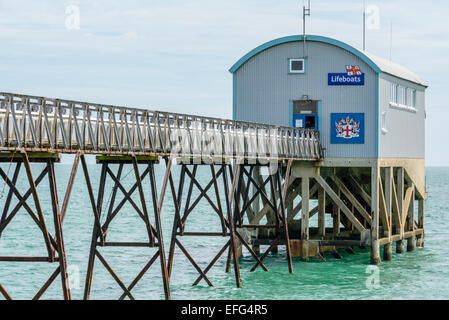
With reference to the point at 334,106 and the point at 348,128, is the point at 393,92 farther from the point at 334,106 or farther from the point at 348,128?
the point at 348,128

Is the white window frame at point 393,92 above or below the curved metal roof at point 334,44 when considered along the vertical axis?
below

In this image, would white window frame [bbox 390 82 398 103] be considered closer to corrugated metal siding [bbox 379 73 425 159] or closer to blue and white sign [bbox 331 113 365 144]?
corrugated metal siding [bbox 379 73 425 159]

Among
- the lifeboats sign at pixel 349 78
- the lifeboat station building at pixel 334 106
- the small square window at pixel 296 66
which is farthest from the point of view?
the small square window at pixel 296 66

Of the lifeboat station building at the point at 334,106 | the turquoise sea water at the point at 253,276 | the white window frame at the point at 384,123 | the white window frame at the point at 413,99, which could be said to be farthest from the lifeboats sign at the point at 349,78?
the turquoise sea water at the point at 253,276

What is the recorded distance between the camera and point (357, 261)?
1623 inches

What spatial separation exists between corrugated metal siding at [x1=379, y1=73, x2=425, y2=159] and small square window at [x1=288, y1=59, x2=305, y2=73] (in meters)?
3.38

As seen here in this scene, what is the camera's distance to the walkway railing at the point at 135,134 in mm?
23234

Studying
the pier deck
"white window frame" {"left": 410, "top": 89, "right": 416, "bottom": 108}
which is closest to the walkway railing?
the pier deck

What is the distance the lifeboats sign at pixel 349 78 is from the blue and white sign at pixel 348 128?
1329mm

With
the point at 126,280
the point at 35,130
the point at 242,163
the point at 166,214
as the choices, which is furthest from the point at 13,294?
the point at 166,214

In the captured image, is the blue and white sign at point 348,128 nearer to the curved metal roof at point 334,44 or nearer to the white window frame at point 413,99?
the curved metal roof at point 334,44

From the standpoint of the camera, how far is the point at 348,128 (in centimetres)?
3997

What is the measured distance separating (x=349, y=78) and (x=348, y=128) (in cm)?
215

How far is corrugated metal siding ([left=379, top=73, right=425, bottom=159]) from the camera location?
40688 millimetres
